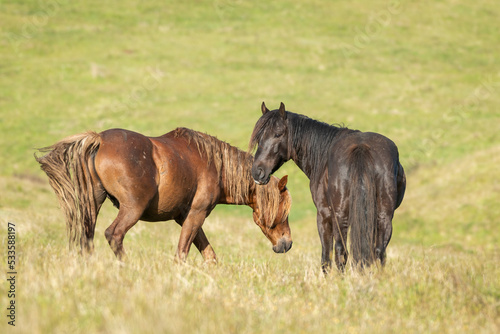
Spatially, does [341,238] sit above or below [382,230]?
below

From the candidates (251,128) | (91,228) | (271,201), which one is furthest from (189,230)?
(251,128)

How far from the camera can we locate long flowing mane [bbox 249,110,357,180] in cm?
730

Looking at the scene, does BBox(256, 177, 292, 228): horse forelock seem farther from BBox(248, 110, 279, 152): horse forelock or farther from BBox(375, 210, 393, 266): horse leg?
BBox(375, 210, 393, 266): horse leg

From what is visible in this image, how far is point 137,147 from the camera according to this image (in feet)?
21.8

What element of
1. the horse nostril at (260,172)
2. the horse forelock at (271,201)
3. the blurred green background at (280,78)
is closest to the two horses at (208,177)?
the horse nostril at (260,172)

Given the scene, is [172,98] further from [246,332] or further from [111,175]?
[246,332]

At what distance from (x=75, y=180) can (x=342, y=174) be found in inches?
123

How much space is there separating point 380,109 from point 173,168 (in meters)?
24.9

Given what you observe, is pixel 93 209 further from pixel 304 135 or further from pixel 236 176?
pixel 304 135

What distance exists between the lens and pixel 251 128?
28.2 metres

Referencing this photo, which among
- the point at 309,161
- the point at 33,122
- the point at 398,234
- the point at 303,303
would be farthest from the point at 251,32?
the point at 303,303

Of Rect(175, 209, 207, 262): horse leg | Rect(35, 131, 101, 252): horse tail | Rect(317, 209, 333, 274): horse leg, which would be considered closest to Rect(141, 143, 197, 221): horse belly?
Rect(175, 209, 207, 262): horse leg

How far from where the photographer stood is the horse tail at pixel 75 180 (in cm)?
629

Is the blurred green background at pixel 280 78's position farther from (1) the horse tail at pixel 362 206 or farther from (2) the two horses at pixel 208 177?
(1) the horse tail at pixel 362 206
